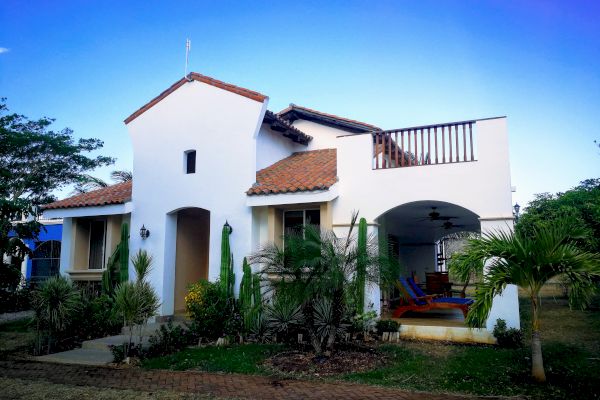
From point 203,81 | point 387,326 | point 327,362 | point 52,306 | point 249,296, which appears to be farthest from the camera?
point 203,81

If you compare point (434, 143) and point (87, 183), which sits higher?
point (87, 183)

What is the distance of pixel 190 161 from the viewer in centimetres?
1434

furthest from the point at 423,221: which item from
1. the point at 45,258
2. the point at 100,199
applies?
the point at 45,258

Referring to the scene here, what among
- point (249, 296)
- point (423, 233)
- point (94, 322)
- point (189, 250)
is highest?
point (423, 233)

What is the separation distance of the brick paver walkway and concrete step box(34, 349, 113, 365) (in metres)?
0.24

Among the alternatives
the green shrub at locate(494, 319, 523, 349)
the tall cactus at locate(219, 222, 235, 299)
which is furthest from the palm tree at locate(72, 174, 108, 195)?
the green shrub at locate(494, 319, 523, 349)

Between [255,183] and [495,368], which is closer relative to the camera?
[495,368]

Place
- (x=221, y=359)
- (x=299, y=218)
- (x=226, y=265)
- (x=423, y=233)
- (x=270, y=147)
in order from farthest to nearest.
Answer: (x=423, y=233) < (x=270, y=147) < (x=299, y=218) < (x=226, y=265) < (x=221, y=359)

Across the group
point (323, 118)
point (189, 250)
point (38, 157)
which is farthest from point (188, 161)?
point (38, 157)

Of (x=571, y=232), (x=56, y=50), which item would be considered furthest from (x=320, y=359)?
(x=56, y=50)

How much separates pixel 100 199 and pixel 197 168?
3.92 metres

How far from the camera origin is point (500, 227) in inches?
412

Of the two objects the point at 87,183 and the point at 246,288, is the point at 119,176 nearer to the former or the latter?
the point at 87,183

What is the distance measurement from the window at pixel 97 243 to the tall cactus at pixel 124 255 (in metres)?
2.34
